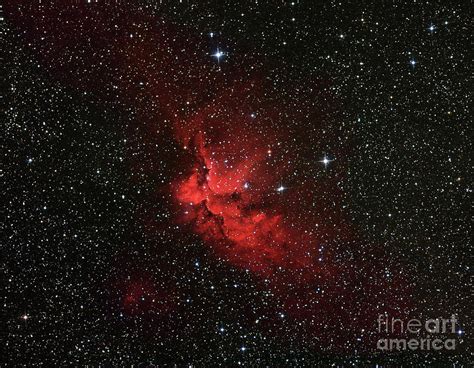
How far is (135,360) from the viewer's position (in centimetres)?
74

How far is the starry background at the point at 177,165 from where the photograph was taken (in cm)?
71

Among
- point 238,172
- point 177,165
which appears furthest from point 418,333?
point 177,165

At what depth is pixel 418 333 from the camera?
0.78 m

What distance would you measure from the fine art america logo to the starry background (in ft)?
0.08

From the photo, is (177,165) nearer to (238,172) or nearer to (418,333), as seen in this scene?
(238,172)

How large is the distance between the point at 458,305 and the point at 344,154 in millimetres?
414

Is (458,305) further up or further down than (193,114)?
further down

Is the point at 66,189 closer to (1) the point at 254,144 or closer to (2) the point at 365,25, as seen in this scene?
(1) the point at 254,144

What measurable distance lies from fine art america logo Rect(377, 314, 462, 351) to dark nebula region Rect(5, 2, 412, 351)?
26 mm

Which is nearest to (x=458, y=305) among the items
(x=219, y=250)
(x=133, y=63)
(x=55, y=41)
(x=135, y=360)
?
(x=219, y=250)

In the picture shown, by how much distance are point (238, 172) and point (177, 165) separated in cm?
13

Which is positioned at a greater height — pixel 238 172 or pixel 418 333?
pixel 238 172

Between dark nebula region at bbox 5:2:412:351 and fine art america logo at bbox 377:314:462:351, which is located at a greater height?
dark nebula region at bbox 5:2:412:351

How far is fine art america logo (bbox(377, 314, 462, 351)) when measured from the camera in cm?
78
